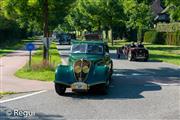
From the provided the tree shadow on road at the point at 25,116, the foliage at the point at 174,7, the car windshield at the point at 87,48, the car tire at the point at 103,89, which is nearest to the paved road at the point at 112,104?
the tree shadow on road at the point at 25,116

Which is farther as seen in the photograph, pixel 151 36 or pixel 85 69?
pixel 151 36

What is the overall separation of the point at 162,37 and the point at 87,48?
4640 centimetres

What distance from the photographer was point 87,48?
17.2 meters

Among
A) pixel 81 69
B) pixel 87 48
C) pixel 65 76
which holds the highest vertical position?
pixel 87 48

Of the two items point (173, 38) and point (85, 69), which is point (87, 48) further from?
point (173, 38)

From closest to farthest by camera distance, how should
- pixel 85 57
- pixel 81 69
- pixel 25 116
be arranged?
pixel 25 116, pixel 81 69, pixel 85 57

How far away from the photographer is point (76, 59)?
16.1 meters

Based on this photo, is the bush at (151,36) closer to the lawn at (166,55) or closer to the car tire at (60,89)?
the lawn at (166,55)

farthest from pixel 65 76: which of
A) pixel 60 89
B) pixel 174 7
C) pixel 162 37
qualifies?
pixel 162 37

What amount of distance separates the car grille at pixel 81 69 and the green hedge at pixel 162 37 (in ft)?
131

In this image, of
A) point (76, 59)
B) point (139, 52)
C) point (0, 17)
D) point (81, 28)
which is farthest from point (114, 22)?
point (76, 59)

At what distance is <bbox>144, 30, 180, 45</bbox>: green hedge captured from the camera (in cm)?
5533

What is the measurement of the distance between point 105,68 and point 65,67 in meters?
1.36

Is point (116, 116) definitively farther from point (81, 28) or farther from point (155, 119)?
point (81, 28)
